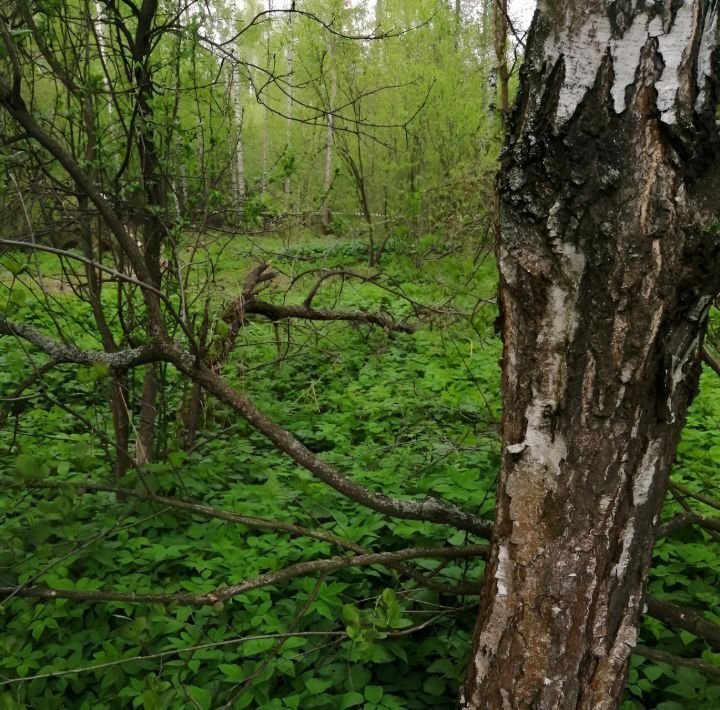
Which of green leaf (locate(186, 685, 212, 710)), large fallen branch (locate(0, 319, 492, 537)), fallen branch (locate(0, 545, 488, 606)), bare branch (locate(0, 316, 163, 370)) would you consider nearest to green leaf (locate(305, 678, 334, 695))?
green leaf (locate(186, 685, 212, 710))

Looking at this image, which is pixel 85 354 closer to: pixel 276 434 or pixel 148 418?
pixel 276 434

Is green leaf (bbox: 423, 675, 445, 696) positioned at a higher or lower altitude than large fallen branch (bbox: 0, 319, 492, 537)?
lower

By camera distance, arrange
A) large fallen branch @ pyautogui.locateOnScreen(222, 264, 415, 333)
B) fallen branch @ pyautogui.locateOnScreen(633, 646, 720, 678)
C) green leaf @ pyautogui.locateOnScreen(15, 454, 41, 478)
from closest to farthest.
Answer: fallen branch @ pyautogui.locateOnScreen(633, 646, 720, 678) < green leaf @ pyautogui.locateOnScreen(15, 454, 41, 478) < large fallen branch @ pyautogui.locateOnScreen(222, 264, 415, 333)

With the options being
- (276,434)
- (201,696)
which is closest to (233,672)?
(201,696)

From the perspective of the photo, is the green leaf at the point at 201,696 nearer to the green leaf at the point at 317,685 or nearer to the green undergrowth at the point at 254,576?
the green undergrowth at the point at 254,576

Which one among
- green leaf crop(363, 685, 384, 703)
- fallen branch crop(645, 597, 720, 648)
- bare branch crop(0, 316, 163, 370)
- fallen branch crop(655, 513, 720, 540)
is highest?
bare branch crop(0, 316, 163, 370)

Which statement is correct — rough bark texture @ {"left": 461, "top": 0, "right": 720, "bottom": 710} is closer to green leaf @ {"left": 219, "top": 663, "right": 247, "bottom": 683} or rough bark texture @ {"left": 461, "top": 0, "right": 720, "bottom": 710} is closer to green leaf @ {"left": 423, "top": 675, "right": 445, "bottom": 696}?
green leaf @ {"left": 423, "top": 675, "right": 445, "bottom": 696}

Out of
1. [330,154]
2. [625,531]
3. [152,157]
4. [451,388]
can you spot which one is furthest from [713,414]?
[330,154]

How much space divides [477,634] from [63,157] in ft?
6.51

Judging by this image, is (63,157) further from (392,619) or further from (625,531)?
(625,531)

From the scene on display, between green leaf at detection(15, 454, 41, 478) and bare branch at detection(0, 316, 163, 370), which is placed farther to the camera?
bare branch at detection(0, 316, 163, 370)

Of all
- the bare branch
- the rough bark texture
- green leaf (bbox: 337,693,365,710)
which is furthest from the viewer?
the bare branch

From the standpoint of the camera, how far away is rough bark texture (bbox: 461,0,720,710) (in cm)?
106

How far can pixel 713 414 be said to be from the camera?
3.80m
